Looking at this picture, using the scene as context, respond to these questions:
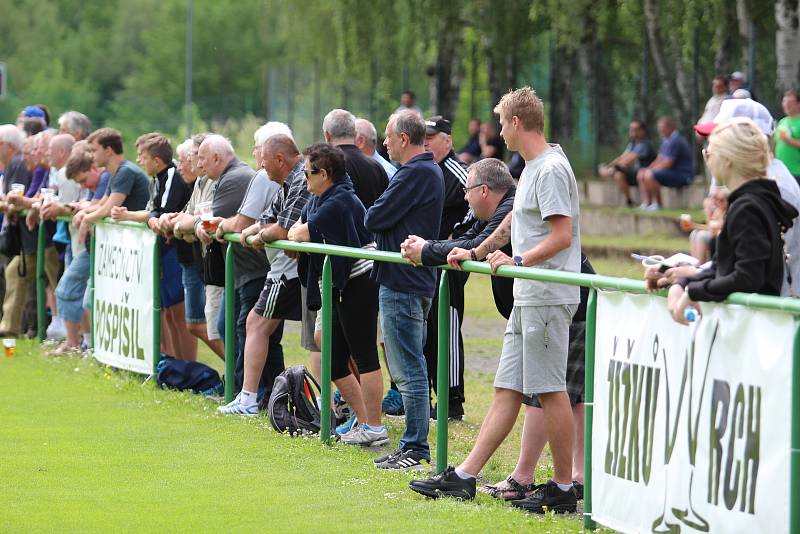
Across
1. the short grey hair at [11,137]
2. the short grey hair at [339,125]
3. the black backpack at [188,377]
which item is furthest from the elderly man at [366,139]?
the short grey hair at [11,137]

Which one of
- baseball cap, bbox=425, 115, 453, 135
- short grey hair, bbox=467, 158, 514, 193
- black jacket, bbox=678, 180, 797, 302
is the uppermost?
baseball cap, bbox=425, 115, 453, 135

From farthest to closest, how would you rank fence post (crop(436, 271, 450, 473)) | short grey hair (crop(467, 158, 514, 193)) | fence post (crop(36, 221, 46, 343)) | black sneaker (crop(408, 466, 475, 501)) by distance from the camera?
fence post (crop(36, 221, 46, 343))
short grey hair (crop(467, 158, 514, 193))
fence post (crop(436, 271, 450, 473))
black sneaker (crop(408, 466, 475, 501))

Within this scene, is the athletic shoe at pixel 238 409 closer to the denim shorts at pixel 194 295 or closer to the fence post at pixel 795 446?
the denim shorts at pixel 194 295

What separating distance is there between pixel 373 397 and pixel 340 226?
1.09 metres

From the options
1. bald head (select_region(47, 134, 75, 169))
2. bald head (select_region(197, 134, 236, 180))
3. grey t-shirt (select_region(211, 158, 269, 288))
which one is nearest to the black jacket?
grey t-shirt (select_region(211, 158, 269, 288))

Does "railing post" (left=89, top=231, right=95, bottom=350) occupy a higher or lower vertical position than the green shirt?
lower

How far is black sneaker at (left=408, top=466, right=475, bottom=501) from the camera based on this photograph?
308 inches

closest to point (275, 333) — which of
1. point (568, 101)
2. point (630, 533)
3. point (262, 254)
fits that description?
point (262, 254)

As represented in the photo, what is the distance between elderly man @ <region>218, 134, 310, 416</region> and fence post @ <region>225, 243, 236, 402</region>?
25 cm

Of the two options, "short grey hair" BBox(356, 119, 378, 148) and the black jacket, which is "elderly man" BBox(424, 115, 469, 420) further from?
the black jacket

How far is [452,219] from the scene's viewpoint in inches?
416

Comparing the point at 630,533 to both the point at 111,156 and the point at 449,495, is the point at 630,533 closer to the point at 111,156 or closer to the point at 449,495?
the point at 449,495

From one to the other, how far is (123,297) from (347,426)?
3.30 metres

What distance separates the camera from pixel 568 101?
31203 mm
